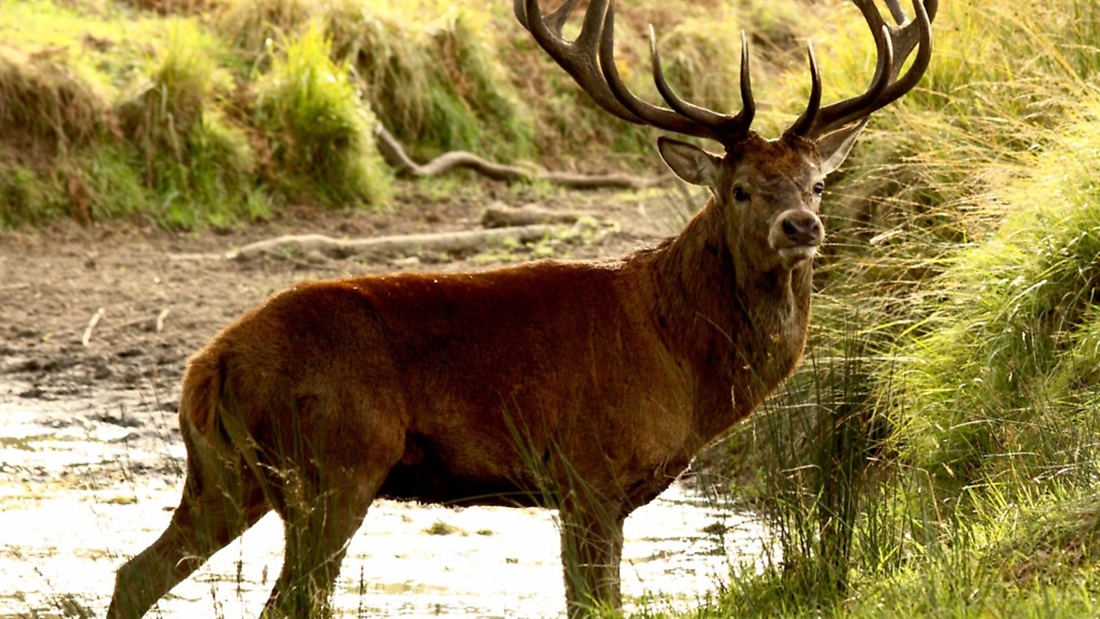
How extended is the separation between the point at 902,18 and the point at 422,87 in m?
9.02

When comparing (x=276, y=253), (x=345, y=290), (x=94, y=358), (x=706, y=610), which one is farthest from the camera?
(x=276, y=253)

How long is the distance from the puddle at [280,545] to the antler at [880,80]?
1.55m

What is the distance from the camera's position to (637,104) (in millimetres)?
6746

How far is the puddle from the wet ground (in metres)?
0.01

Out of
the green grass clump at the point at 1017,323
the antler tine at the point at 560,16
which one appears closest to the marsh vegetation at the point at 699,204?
the green grass clump at the point at 1017,323

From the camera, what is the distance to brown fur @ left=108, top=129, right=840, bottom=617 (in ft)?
18.6

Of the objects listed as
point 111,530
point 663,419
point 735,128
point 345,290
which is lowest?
point 111,530

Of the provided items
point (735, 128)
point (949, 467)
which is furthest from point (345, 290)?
point (949, 467)

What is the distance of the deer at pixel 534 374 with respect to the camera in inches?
223

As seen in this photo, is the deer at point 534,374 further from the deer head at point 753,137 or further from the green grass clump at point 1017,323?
the green grass clump at point 1017,323

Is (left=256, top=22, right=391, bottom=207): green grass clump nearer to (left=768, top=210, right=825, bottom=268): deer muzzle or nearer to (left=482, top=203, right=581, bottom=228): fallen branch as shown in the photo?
(left=482, top=203, right=581, bottom=228): fallen branch

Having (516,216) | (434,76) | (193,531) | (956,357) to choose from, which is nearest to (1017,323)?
(956,357)

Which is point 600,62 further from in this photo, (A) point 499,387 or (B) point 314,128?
(B) point 314,128

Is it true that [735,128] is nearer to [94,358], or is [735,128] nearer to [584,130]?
[94,358]
